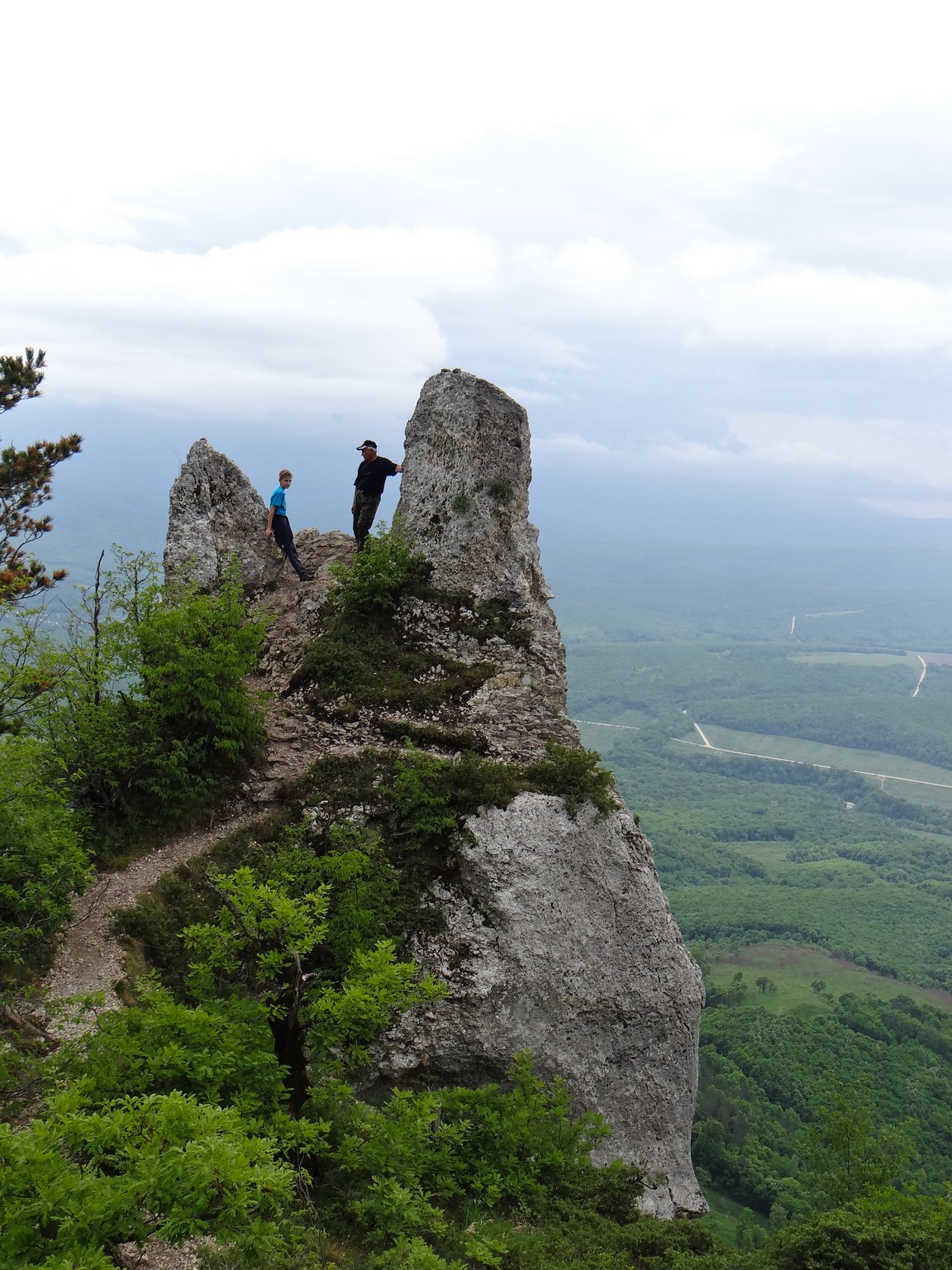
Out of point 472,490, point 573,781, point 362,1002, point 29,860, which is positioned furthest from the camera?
point 472,490

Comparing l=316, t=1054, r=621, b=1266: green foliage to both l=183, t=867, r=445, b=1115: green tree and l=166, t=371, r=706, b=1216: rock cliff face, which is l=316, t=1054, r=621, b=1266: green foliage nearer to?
l=183, t=867, r=445, b=1115: green tree

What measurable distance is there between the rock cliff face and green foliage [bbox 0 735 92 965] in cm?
577

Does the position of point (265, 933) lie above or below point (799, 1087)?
above

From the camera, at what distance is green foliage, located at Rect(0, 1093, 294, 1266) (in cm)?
655

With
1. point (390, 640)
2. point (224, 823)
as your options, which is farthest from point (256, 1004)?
point (390, 640)

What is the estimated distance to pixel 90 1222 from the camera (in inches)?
263

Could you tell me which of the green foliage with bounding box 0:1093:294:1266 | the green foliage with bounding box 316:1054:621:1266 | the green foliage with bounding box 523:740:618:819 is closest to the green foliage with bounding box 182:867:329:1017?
the green foliage with bounding box 316:1054:621:1266

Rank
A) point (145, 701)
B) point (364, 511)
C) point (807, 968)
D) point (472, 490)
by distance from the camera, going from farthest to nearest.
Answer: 1. point (807, 968)
2. point (364, 511)
3. point (472, 490)
4. point (145, 701)

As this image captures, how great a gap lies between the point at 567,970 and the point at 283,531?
48.4ft

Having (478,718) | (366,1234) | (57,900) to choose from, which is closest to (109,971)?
(57,900)

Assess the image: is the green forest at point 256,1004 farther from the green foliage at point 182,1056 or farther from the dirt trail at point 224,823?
the dirt trail at point 224,823

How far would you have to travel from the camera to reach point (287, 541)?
81.1ft

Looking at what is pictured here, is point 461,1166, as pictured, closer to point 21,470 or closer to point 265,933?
point 265,933

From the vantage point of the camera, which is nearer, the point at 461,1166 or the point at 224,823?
the point at 461,1166
